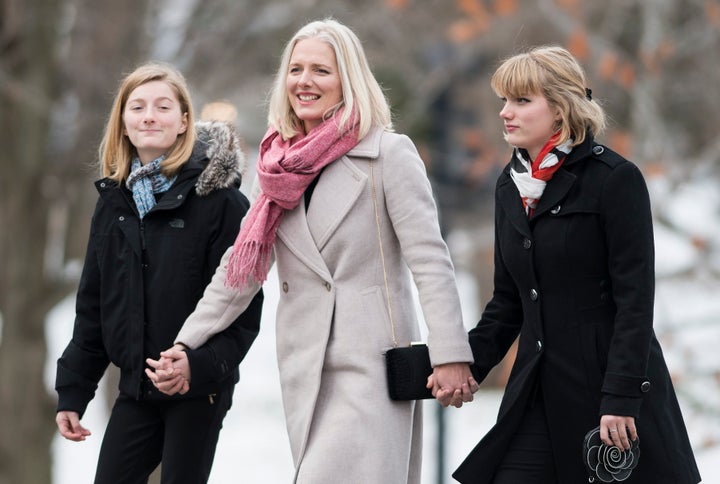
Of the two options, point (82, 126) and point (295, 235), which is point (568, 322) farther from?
point (82, 126)

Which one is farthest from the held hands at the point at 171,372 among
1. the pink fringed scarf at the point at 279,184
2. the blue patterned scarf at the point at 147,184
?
the blue patterned scarf at the point at 147,184

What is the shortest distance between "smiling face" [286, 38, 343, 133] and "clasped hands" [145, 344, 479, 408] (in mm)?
929

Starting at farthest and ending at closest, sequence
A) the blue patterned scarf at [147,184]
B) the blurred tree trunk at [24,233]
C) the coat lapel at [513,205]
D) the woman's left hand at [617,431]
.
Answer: the blurred tree trunk at [24,233], the blue patterned scarf at [147,184], the coat lapel at [513,205], the woman's left hand at [617,431]

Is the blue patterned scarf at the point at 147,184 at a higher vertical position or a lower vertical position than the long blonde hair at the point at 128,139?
lower

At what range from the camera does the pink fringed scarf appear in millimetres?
4543

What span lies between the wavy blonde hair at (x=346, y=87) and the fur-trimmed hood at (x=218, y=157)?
263 mm

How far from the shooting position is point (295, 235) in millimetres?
4621

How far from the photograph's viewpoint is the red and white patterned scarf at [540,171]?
14.0 ft

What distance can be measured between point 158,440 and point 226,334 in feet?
1.50

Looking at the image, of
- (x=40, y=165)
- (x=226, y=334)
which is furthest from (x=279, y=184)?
(x=40, y=165)

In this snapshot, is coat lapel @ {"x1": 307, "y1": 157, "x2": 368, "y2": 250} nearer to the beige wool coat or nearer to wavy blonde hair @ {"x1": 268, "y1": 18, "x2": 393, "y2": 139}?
the beige wool coat

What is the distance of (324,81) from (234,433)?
1456 centimetres

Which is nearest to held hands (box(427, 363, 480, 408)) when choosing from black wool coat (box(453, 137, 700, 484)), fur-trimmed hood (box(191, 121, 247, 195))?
black wool coat (box(453, 137, 700, 484))

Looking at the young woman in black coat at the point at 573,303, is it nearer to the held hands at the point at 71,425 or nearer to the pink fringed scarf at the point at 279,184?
the pink fringed scarf at the point at 279,184
